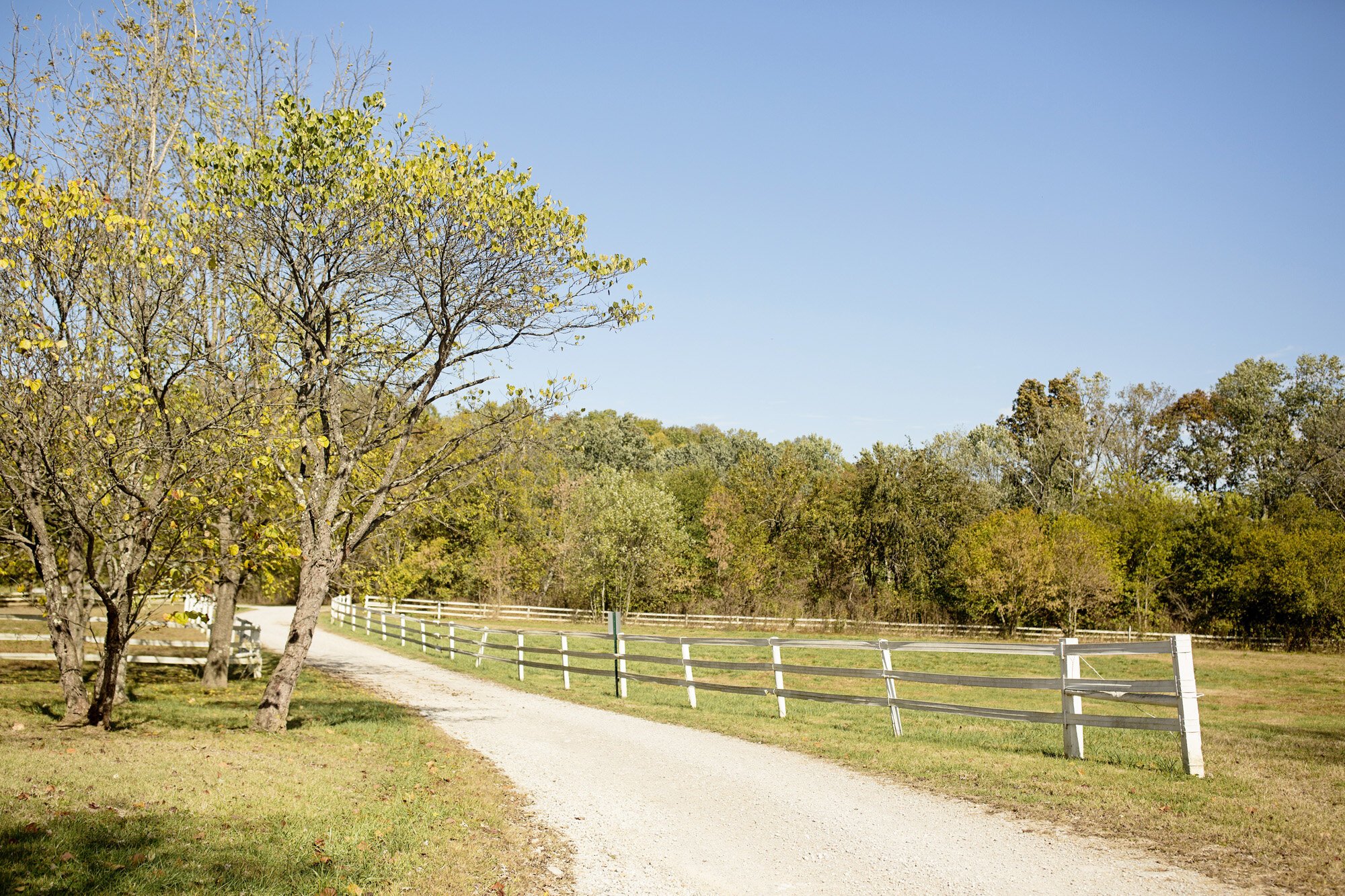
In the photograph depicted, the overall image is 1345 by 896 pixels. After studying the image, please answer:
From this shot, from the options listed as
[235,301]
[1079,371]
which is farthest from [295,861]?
[1079,371]

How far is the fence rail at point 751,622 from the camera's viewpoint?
43625mm

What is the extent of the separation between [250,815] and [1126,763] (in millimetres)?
7836

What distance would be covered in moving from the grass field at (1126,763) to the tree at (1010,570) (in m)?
22.9

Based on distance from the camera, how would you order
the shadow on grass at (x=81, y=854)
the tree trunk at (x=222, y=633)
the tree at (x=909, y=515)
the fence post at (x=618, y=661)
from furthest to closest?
1. the tree at (x=909, y=515)
2. the fence post at (x=618, y=661)
3. the tree trunk at (x=222, y=633)
4. the shadow on grass at (x=81, y=854)

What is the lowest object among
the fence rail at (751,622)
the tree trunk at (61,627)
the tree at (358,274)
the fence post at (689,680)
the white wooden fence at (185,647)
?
the fence rail at (751,622)

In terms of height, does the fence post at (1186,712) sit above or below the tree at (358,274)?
below

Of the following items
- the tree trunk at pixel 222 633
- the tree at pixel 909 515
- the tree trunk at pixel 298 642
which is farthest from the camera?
the tree at pixel 909 515

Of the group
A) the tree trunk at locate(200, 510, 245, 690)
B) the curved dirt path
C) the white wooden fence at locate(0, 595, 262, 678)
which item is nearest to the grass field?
the curved dirt path

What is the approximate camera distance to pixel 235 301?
40.9 ft

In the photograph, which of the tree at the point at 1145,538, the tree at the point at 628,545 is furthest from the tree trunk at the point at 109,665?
the tree at the point at 1145,538

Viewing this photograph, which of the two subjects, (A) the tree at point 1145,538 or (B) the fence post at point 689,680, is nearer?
(B) the fence post at point 689,680

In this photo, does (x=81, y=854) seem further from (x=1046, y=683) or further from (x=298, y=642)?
(x=1046, y=683)

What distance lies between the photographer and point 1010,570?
44.1 meters

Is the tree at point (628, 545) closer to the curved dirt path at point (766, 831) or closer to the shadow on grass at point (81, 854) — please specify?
the curved dirt path at point (766, 831)
